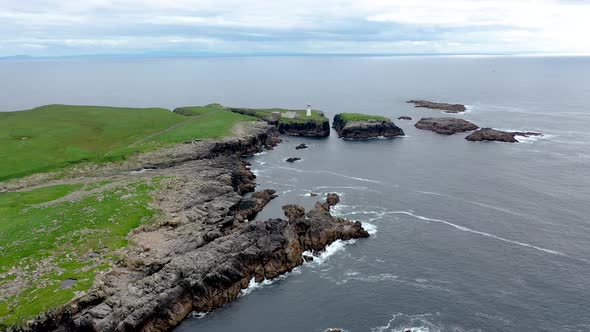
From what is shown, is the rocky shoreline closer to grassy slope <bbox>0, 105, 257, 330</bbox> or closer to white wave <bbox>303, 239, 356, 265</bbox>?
white wave <bbox>303, 239, 356, 265</bbox>

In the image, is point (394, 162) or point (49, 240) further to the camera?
point (394, 162)

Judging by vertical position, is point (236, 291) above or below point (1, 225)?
below

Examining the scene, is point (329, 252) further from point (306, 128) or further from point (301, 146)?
point (306, 128)

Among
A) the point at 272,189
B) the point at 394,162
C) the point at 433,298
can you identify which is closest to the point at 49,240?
the point at 272,189

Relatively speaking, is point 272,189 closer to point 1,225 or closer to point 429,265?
point 429,265

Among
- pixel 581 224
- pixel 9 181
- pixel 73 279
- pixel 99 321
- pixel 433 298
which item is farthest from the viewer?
pixel 9 181

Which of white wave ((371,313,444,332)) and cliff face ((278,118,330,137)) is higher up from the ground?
cliff face ((278,118,330,137))

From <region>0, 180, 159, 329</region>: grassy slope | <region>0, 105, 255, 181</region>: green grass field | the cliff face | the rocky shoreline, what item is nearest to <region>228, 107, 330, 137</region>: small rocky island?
the cliff face
